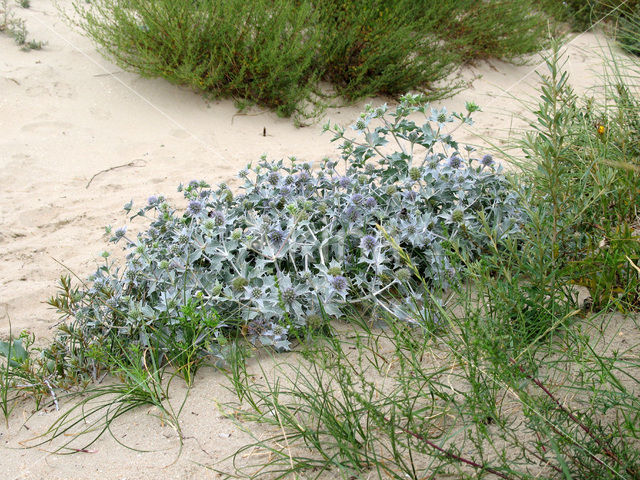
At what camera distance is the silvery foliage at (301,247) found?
209cm

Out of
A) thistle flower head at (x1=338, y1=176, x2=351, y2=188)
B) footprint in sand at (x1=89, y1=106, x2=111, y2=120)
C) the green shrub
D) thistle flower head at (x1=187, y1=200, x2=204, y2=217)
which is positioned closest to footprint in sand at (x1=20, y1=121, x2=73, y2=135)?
footprint in sand at (x1=89, y1=106, x2=111, y2=120)

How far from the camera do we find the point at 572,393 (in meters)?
1.58

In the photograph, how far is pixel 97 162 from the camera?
437 cm

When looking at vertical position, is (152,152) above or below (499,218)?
below

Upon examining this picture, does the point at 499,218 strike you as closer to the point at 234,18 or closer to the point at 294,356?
the point at 294,356

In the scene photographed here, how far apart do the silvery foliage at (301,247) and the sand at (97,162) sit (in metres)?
0.34

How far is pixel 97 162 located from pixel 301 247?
8.95 feet

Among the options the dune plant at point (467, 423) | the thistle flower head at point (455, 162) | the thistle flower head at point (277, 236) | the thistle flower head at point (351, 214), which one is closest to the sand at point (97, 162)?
the dune plant at point (467, 423)

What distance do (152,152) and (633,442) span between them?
4.07 m

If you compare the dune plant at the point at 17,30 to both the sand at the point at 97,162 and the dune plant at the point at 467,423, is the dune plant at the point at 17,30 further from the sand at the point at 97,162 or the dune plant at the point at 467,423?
the dune plant at the point at 467,423

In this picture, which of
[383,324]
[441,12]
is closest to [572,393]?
[383,324]

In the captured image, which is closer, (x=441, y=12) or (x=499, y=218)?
(x=499, y=218)

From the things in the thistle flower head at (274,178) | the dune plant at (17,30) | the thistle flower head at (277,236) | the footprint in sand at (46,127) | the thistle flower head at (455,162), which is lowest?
the footprint in sand at (46,127)


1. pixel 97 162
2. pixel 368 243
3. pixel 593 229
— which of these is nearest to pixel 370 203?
pixel 368 243
